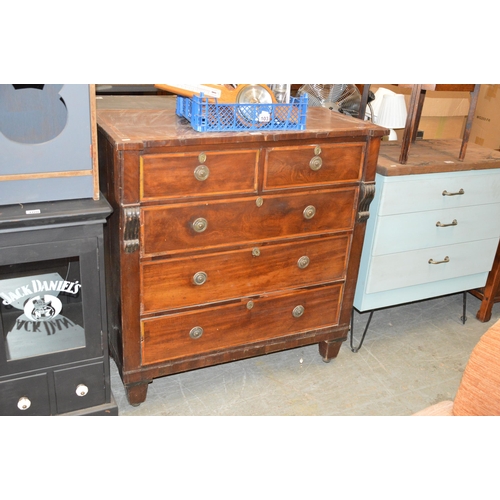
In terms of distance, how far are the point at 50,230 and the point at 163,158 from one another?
43 centimetres

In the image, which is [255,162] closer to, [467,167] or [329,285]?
[329,285]

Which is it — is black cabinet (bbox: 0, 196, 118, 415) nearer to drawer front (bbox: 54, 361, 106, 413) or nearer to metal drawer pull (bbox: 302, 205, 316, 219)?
drawer front (bbox: 54, 361, 106, 413)

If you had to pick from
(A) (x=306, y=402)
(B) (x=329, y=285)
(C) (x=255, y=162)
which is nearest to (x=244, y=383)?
(A) (x=306, y=402)

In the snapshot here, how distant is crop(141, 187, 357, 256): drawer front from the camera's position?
76.3 inches

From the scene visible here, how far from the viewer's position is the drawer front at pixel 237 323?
7.03 ft

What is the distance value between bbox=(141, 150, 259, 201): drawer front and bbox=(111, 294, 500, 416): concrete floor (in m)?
0.90

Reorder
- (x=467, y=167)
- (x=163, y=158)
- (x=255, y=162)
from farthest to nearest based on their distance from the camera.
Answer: (x=467, y=167)
(x=255, y=162)
(x=163, y=158)

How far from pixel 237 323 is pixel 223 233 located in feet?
1.38

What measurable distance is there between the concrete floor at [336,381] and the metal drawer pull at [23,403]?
1.24 ft

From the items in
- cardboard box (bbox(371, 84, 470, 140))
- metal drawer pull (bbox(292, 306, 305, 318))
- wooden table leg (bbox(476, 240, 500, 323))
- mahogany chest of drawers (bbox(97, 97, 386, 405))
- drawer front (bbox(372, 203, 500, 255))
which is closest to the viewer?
mahogany chest of drawers (bbox(97, 97, 386, 405))

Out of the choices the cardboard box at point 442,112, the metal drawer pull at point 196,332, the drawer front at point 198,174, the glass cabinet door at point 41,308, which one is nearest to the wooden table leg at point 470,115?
the cardboard box at point 442,112

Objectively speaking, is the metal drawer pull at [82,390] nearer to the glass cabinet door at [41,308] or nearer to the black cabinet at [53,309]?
the black cabinet at [53,309]

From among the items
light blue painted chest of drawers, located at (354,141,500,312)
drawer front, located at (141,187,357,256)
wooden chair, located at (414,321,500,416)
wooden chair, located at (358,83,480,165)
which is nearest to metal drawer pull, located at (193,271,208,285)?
drawer front, located at (141,187,357,256)

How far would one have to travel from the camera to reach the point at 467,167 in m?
2.53
